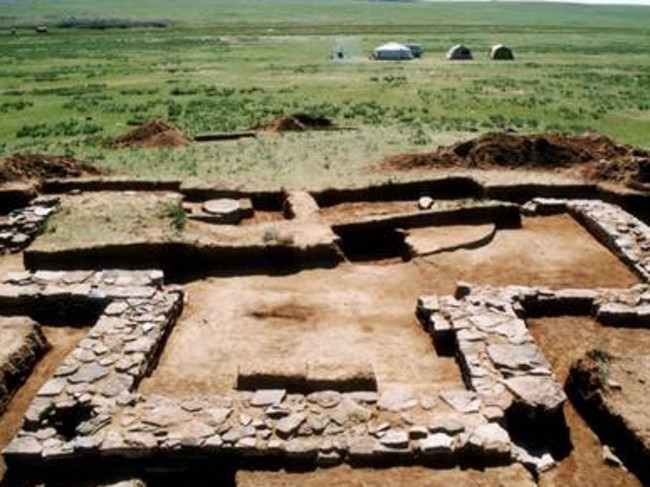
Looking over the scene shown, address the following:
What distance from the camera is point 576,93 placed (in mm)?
40281

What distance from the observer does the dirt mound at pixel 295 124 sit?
26672 millimetres

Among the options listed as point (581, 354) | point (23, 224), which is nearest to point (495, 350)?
point (581, 354)

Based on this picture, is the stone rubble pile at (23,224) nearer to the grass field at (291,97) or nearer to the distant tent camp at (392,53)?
the grass field at (291,97)

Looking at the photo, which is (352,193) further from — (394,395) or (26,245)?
(394,395)

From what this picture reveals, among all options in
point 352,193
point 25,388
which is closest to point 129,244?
point 25,388

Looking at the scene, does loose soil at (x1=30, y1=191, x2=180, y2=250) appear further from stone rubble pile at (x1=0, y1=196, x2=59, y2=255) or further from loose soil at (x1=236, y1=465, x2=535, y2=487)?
loose soil at (x1=236, y1=465, x2=535, y2=487)

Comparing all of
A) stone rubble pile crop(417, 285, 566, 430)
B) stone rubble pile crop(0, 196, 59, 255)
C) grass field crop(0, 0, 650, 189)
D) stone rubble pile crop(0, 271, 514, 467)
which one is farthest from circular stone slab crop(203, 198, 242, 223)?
stone rubble pile crop(0, 271, 514, 467)

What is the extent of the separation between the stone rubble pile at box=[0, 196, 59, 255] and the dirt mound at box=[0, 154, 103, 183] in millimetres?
1969

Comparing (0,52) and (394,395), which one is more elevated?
(394,395)

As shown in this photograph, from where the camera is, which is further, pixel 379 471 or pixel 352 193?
pixel 352 193

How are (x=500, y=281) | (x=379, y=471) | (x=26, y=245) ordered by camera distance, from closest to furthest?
(x=379, y=471) → (x=500, y=281) → (x=26, y=245)

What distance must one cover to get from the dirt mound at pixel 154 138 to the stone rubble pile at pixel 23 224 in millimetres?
7416

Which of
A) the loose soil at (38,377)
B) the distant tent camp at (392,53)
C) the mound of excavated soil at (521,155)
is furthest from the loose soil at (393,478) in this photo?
the distant tent camp at (392,53)

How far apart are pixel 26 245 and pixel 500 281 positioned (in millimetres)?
9802
